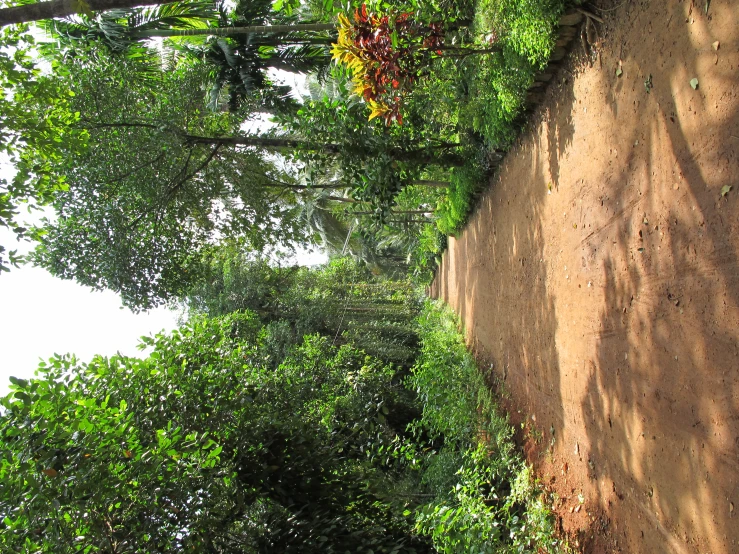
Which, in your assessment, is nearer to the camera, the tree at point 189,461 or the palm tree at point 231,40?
the tree at point 189,461

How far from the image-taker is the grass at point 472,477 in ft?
16.7

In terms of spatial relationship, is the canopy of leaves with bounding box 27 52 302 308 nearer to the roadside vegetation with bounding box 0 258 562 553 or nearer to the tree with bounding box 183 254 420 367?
the roadside vegetation with bounding box 0 258 562 553

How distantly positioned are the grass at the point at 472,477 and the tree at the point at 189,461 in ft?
2.56

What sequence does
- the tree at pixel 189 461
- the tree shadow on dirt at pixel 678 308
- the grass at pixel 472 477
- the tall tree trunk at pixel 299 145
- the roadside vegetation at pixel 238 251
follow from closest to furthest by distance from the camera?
the tree shadow on dirt at pixel 678 308 → the tree at pixel 189 461 → the roadside vegetation at pixel 238 251 → the grass at pixel 472 477 → the tall tree trunk at pixel 299 145

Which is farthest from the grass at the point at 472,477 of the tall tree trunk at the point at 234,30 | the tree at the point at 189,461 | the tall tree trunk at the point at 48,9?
the tall tree trunk at the point at 234,30

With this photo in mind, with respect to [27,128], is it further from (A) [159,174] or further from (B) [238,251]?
(B) [238,251]

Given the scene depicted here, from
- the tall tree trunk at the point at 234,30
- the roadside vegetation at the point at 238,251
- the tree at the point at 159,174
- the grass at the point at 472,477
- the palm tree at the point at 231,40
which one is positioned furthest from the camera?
the palm tree at the point at 231,40

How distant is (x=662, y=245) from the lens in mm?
3479

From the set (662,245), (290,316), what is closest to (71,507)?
(662,245)

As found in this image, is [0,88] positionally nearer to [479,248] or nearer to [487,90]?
[487,90]

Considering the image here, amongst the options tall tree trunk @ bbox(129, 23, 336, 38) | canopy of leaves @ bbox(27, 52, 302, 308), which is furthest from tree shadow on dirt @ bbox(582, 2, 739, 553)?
canopy of leaves @ bbox(27, 52, 302, 308)

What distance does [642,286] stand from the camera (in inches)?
146

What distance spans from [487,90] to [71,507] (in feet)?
22.2

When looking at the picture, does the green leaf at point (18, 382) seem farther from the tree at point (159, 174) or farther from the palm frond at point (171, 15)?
the palm frond at point (171, 15)
